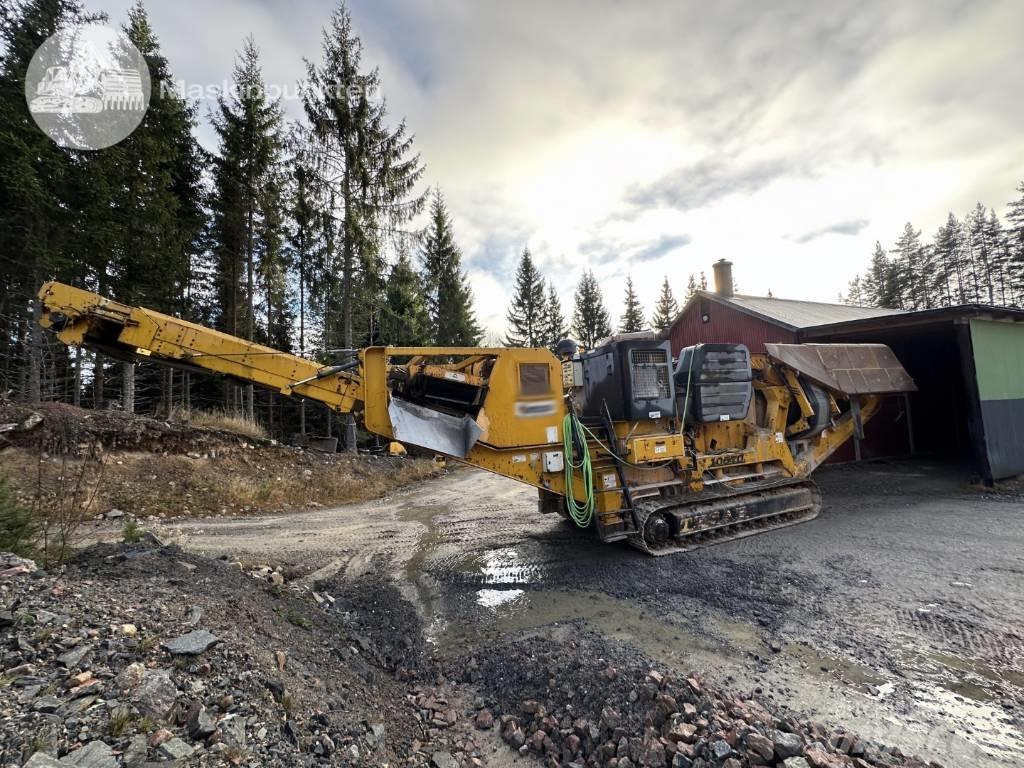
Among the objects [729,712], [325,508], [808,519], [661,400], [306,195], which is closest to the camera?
[729,712]

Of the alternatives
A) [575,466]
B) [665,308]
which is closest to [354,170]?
[575,466]

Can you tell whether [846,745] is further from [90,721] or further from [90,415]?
[90,415]

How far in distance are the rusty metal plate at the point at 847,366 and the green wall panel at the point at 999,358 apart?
7.97ft

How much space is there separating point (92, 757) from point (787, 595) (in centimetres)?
534

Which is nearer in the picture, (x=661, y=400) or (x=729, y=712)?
(x=729, y=712)

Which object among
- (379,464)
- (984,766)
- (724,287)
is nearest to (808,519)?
(984,766)

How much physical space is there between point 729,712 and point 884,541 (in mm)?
5282

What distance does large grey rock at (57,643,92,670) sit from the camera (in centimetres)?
225

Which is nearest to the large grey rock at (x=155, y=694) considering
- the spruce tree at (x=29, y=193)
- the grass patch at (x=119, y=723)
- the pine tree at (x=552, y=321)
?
the grass patch at (x=119, y=723)

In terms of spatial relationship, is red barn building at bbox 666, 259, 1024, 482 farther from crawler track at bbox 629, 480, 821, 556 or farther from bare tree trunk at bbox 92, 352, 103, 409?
bare tree trunk at bbox 92, 352, 103, 409

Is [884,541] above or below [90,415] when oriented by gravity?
below

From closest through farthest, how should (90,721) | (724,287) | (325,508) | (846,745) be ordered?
(90,721) → (846,745) → (325,508) → (724,287)

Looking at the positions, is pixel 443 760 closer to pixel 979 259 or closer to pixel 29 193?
pixel 29 193

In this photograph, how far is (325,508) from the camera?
973 cm
